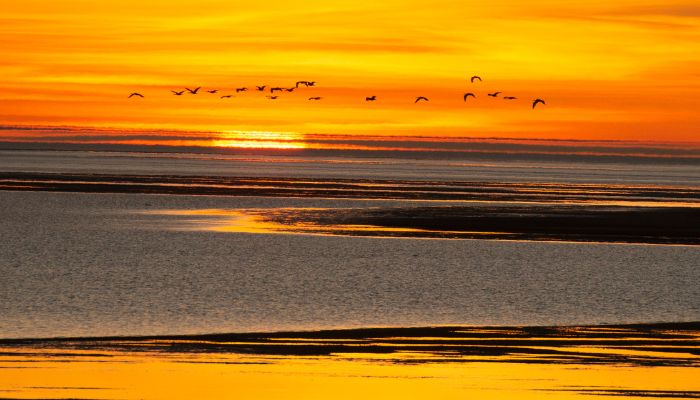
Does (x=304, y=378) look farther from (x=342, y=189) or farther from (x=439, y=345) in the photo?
(x=342, y=189)

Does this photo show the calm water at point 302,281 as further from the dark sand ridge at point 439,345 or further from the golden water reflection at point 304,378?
the golden water reflection at point 304,378

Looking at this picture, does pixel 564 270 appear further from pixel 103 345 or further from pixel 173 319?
pixel 103 345

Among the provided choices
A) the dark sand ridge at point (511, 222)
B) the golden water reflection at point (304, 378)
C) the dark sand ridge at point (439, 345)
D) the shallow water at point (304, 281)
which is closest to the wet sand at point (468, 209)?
the dark sand ridge at point (511, 222)

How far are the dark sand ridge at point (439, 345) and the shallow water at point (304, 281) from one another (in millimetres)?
1080

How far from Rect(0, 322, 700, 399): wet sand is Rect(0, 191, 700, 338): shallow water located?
63.1 inches

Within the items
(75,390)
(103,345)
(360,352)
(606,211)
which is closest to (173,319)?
(103,345)

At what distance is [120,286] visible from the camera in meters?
30.1

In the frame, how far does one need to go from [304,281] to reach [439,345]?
11.6m

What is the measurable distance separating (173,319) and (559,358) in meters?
7.74

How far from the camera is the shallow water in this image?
24.5 metres

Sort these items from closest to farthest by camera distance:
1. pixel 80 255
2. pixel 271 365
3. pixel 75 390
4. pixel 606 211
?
pixel 75 390 → pixel 271 365 → pixel 80 255 → pixel 606 211

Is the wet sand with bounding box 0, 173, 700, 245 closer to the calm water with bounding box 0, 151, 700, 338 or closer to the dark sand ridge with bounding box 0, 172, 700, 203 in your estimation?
the dark sand ridge with bounding box 0, 172, 700, 203

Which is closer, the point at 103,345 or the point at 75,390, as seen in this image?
the point at 75,390

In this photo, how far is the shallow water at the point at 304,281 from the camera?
24.5 m
